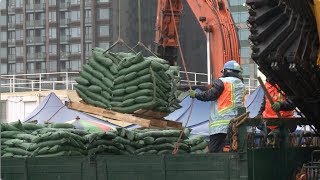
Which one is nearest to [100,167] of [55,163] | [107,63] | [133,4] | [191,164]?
[55,163]

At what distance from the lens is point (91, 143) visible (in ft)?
27.2

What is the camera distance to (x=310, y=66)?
7219 millimetres

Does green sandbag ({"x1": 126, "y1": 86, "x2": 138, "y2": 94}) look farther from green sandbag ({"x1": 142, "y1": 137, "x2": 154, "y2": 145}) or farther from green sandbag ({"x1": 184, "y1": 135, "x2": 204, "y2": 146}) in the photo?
green sandbag ({"x1": 142, "y1": 137, "x2": 154, "y2": 145})

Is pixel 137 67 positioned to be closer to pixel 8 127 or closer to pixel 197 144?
pixel 197 144

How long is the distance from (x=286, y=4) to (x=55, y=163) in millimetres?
2718

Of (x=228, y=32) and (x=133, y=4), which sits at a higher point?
(x=133, y=4)

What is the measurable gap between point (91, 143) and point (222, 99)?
6.64ft

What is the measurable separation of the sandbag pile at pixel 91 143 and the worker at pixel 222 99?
2.61 ft

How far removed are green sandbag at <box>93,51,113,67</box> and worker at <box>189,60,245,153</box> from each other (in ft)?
3.90

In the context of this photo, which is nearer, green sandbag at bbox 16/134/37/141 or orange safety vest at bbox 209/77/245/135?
green sandbag at bbox 16/134/37/141

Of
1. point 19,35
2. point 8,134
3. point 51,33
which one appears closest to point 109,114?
point 8,134

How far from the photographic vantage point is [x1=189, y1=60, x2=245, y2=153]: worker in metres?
9.52

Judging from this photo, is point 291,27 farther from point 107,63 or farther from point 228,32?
point 228,32

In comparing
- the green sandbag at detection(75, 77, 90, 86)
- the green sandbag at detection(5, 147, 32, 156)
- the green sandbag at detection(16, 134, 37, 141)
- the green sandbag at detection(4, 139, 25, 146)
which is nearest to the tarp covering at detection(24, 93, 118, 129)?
the green sandbag at detection(75, 77, 90, 86)
